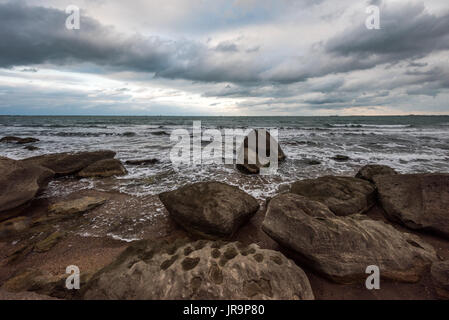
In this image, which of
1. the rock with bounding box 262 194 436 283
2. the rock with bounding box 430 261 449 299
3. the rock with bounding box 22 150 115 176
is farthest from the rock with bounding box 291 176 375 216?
the rock with bounding box 22 150 115 176

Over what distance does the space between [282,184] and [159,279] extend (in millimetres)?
5400

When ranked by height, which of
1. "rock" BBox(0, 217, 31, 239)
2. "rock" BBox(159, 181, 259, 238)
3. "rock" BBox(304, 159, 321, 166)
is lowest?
"rock" BBox(0, 217, 31, 239)

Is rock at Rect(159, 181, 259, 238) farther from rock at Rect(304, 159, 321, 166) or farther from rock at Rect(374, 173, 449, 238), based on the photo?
rock at Rect(304, 159, 321, 166)

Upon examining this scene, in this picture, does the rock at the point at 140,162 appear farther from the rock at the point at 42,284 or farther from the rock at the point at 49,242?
the rock at the point at 42,284

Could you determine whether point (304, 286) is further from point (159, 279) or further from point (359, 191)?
point (359, 191)

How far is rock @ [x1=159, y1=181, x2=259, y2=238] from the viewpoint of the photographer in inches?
144

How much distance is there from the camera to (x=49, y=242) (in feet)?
12.1

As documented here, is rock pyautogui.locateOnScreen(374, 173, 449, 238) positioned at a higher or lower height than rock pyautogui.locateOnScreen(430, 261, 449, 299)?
higher

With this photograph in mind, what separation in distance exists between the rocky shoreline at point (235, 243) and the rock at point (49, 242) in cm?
2

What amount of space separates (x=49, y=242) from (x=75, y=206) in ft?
4.49

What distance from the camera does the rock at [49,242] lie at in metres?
3.53

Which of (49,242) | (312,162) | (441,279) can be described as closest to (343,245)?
(441,279)

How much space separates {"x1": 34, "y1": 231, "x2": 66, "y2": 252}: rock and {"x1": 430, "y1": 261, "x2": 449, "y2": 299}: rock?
6.03 m

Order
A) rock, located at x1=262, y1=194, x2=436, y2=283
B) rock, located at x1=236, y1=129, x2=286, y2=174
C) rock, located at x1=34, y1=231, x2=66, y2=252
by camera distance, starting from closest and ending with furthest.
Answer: rock, located at x1=262, y1=194, x2=436, y2=283
rock, located at x1=34, y1=231, x2=66, y2=252
rock, located at x1=236, y1=129, x2=286, y2=174
